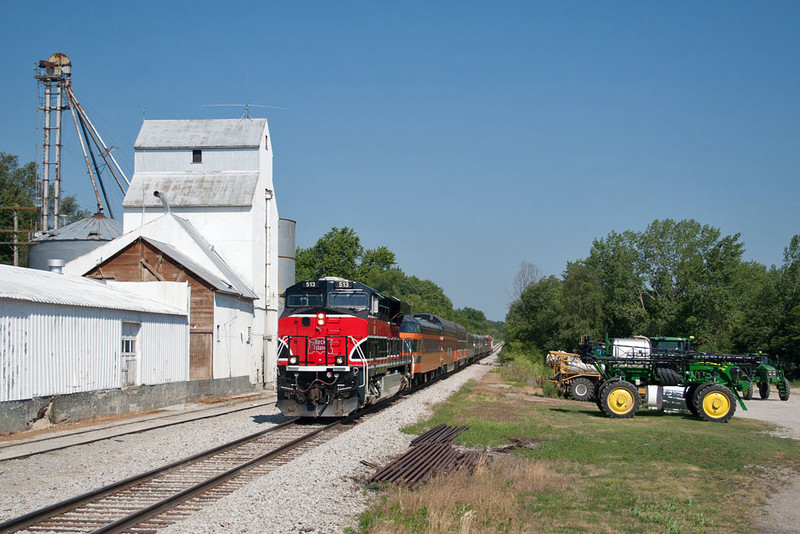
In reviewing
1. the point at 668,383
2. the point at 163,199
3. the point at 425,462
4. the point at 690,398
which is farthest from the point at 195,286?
the point at 690,398

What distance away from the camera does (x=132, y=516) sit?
8422 millimetres

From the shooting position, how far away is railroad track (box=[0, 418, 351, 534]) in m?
8.31

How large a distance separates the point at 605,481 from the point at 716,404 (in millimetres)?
10542

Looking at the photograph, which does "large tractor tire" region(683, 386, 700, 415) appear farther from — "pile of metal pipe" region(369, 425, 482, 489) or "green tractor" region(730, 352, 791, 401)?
"pile of metal pipe" region(369, 425, 482, 489)

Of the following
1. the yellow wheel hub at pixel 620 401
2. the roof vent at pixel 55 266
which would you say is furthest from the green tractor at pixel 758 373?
the roof vent at pixel 55 266

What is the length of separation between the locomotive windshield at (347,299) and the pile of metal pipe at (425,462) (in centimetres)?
558

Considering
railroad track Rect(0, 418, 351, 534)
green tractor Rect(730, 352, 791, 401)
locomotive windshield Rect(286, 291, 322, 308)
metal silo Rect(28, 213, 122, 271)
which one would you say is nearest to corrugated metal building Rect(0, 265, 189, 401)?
locomotive windshield Rect(286, 291, 322, 308)

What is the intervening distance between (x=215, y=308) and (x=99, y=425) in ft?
36.3

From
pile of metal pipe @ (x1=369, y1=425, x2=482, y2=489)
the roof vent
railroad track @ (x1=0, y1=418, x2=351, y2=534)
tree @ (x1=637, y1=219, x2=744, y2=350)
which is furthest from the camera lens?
tree @ (x1=637, y1=219, x2=744, y2=350)

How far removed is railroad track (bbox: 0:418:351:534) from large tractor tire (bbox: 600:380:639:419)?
10205mm

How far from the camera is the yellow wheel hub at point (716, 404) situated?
19969 mm

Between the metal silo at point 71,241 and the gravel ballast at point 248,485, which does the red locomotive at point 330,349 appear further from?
the metal silo at point 71,241

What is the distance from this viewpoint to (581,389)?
28.8 m

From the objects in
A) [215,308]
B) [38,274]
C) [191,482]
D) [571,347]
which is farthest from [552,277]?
[191,482]
